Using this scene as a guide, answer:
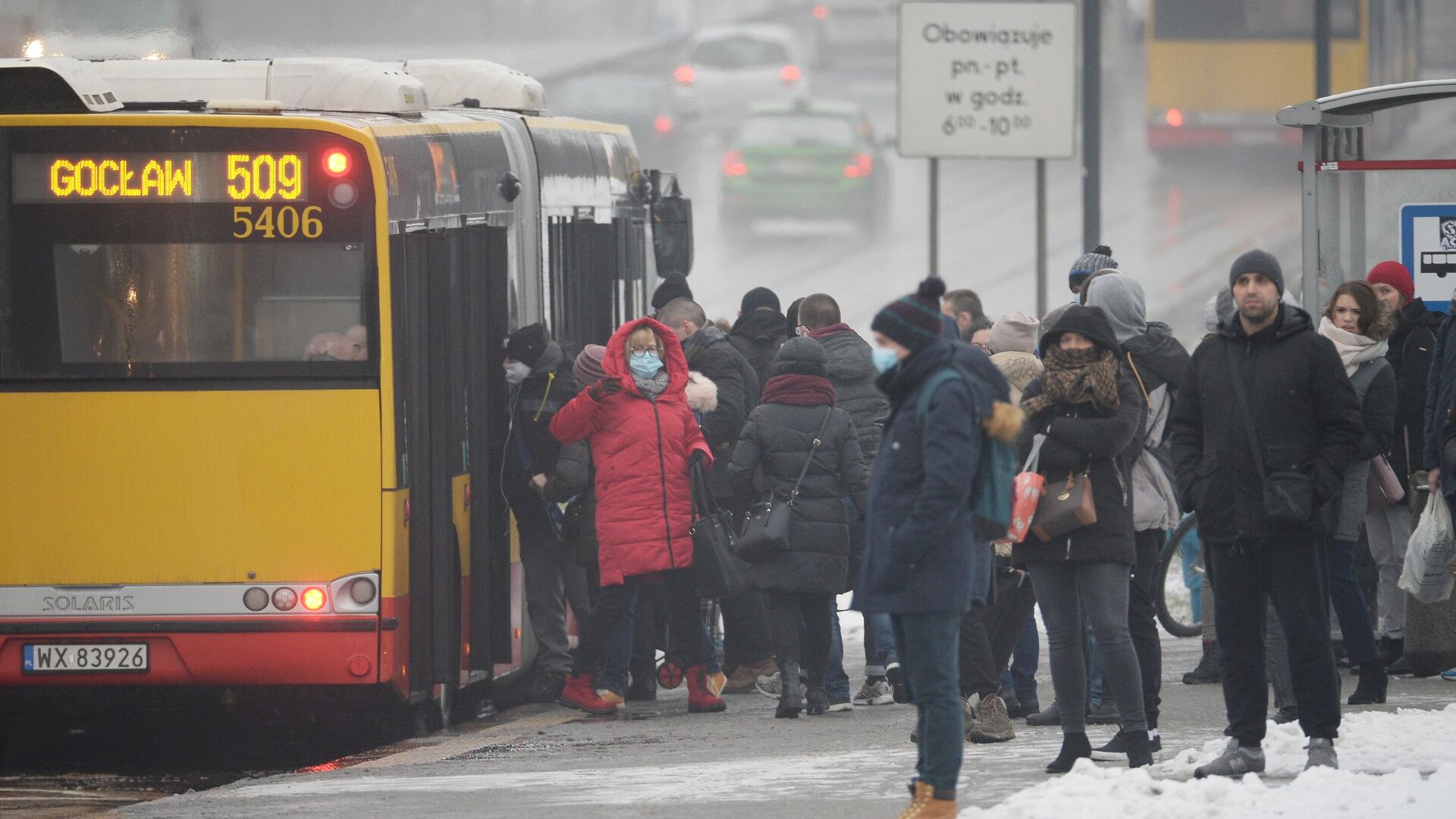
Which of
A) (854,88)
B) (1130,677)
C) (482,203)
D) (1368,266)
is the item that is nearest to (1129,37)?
(854,88)

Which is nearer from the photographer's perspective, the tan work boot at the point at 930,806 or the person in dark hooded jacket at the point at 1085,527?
the tan work boot at the point at 930,806

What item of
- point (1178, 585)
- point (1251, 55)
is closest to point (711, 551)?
point (1178, 585)

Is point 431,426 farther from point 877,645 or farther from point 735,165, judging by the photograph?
point 735,165

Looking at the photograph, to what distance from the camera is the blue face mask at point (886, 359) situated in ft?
22.0

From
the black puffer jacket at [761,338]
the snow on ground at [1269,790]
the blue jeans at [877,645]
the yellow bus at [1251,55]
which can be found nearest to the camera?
the snow on ground at [1269,790]

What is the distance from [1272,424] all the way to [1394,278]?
3730 millimetres

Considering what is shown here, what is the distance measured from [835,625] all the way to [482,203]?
2524mm

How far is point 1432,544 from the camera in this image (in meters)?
9.55

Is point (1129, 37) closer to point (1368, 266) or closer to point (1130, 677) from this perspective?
point (1368, 266)

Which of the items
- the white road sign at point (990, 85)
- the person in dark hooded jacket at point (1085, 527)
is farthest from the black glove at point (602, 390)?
the white road sign at point (990, 85)

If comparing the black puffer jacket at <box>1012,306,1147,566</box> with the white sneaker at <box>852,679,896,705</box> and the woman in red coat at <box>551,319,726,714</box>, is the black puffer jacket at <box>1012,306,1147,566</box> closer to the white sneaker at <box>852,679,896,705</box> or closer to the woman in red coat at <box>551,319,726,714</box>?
the woman in red coat at <box>551,319,726,714</box>

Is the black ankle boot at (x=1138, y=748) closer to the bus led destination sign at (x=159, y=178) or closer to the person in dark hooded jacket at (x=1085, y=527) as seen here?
the person in dark hooded jacket at (x=1085, y=527)

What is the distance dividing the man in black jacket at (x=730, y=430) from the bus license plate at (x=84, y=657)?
2.73m

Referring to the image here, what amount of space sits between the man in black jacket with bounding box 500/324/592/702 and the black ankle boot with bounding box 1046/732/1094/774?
3.20 metres
